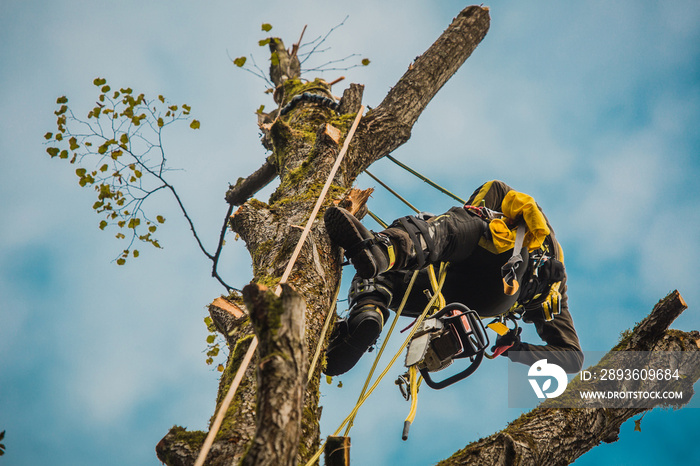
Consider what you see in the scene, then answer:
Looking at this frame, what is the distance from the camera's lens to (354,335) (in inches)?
111

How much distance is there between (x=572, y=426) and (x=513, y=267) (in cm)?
83

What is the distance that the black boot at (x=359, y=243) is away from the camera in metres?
2.54

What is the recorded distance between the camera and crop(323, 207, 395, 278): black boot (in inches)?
99.8

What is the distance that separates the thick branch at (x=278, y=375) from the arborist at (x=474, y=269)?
110 cm

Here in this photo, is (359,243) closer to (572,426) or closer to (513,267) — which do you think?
(513,267)

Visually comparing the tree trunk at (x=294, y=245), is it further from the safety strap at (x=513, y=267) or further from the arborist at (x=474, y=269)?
the safety strap at (x=513, y=267)

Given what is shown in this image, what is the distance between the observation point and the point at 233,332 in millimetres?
2486

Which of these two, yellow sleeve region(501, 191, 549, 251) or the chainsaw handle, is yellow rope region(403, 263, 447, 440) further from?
yellow sleeve region(501, 191, 549, 251)

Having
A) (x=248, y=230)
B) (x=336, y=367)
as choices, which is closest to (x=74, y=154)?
(x=248, y=230)

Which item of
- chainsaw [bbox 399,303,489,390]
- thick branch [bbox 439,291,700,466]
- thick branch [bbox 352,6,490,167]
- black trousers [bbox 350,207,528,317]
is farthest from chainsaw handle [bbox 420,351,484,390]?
thick branch [bbox 352,6,490,167]

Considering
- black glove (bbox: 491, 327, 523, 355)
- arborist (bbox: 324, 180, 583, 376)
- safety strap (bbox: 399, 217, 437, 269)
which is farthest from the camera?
black glove (bbox: 491, 327, 523, 355)

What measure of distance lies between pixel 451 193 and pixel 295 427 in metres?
3.09

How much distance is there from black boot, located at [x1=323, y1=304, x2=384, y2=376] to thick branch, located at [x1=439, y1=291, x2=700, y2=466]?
0.72 m

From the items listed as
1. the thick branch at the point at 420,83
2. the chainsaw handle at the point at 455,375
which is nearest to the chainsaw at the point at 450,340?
the chainsaw handle at the point at 455,375
